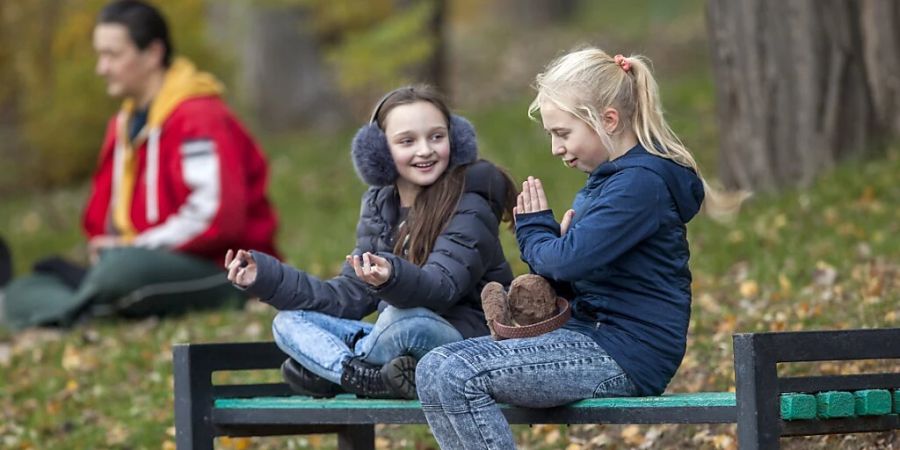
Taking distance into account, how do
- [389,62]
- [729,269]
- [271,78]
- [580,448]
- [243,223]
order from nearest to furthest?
[580,448] → [729,269] → [243,223] → [389,62] → [271,78]

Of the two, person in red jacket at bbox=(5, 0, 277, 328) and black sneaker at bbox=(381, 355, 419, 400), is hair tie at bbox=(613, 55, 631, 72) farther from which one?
person in red jacket at bbox=(5, 0, 277, 328)

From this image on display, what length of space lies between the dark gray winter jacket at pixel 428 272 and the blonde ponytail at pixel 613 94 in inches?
19.7

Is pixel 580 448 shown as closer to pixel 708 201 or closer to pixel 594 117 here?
pixel 708 201

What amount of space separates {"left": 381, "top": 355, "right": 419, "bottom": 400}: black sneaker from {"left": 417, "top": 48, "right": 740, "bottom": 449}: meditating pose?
26cm

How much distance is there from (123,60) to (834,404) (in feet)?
18.1

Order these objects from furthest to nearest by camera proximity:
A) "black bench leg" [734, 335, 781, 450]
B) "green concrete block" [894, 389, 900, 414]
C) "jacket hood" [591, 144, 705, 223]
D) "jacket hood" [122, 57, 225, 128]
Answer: "jacket hood" [122, 57, 225, 128] < "jacket hood" [591, 144, 705, 223] < "green concrete block" [894, 389, 900, 414] < "black bench leg" [734, 335, 781, 450]

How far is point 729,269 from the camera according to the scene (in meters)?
7.42

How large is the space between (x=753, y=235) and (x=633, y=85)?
12.8ft

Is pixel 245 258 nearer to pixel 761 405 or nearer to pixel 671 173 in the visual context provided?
pixel 671 173

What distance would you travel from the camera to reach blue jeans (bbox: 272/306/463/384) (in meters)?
4.26

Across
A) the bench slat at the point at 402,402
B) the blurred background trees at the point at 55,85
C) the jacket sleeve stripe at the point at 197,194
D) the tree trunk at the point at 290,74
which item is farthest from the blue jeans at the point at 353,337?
the tree trunk at the point at 290,74

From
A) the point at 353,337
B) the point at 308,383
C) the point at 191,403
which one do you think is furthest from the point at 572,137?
the point at 191,403

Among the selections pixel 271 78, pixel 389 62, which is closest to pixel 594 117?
pixel 389 62

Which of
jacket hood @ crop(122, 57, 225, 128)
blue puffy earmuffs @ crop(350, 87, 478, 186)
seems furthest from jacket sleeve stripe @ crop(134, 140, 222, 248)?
blue puffy earmuffs @ crop(350, 87, 478, 186)
